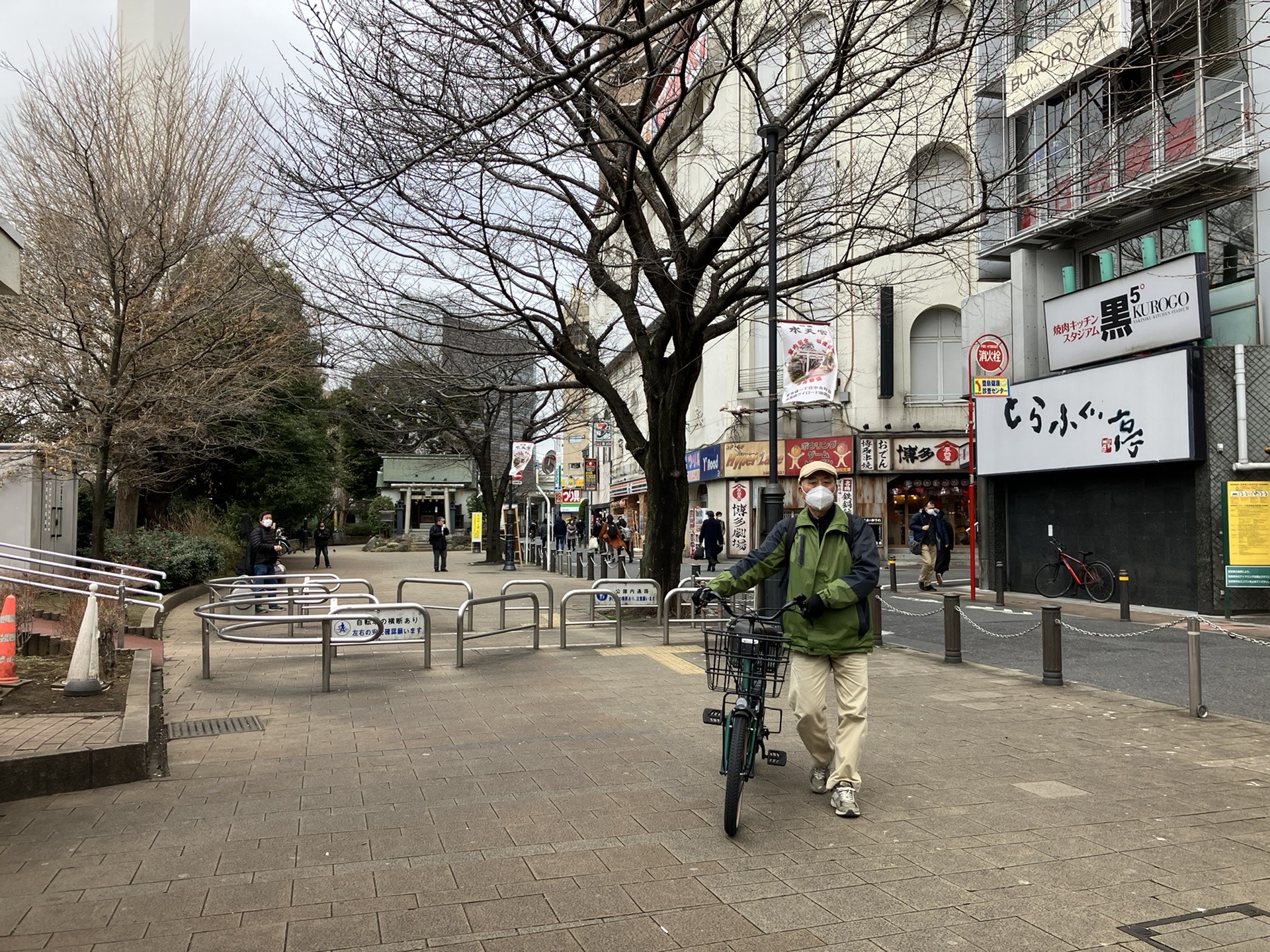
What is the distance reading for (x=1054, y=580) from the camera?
19812 millimetres

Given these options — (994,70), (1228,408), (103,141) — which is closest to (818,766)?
(1228,408)

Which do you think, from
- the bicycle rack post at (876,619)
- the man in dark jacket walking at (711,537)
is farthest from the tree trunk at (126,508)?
the bicycle rack post at (876,619)

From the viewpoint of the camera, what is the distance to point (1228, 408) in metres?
15.9

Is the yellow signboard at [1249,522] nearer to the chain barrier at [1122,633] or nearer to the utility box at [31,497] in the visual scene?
the chain barrier at [1122,633]

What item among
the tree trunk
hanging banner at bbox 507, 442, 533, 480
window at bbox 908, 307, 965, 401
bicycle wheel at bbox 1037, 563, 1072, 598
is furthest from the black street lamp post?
window at bbox 908, 307, 965, 401

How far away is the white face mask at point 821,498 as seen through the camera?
18.6 ft

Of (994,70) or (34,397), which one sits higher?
(994,70)

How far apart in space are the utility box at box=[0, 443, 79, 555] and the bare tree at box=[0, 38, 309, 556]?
713mm

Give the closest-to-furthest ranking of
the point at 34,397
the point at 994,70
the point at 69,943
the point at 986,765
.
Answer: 1. the point at 69,943
2. the point at 986,765
3. the point at 34,397
4. the point at 994,70

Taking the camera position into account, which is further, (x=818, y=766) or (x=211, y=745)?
(x=211, y=745)

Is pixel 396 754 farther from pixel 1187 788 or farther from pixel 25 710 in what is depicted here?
pixel 1187 788

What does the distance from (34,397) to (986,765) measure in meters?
16.9

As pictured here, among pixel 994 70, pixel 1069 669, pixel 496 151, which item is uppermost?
pixel 994 70

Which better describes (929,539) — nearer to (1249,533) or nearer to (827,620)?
(1249,533)
